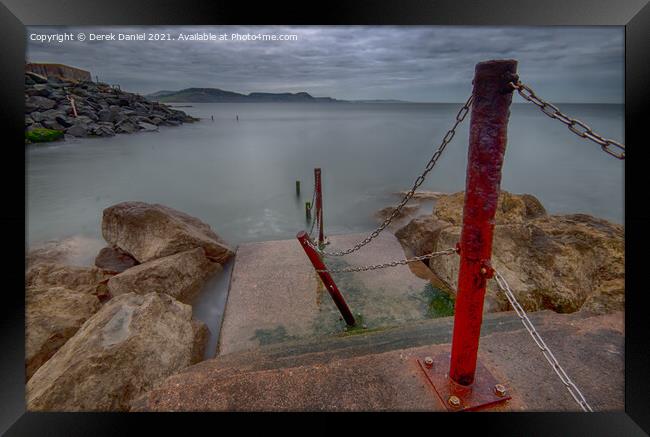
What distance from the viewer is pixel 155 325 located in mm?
2939

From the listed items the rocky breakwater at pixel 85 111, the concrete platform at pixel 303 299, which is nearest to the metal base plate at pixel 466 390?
the concrete platform at pixel 303 299

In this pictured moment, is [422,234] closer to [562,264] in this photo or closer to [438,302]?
[438,302]

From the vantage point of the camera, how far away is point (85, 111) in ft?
53.0

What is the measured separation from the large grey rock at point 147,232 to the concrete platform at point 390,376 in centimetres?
286

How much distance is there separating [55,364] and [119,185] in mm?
9795

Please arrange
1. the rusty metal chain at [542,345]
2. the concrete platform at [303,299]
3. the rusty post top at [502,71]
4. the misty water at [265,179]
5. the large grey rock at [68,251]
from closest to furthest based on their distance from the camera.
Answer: the rusty post top at [502,71], the rusty metal chain at [542,345], the concrete platform at [303,299], the large grey rock at [68,251], the misty water at [265,179]

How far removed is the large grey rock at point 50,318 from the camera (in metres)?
3.12

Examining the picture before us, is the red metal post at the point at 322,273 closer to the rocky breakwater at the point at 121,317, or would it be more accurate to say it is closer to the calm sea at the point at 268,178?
the rocky breakwater at the point at 121,317

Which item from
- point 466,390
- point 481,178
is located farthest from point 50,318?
point 481,178

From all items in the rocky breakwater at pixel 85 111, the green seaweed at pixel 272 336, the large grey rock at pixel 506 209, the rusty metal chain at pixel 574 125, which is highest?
the rocky breakwater at pixel 85 111

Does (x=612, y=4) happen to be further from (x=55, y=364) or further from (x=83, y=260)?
(x=83, y=260)

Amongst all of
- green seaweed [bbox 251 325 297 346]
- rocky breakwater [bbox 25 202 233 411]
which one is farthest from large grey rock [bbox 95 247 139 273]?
green seaweed [bbox 251 325 297 346]

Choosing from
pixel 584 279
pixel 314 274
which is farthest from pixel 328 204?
pixel 584 279

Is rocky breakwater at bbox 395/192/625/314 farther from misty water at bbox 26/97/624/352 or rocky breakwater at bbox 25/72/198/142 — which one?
rocky breakwater at bbox 25/72/198/142
